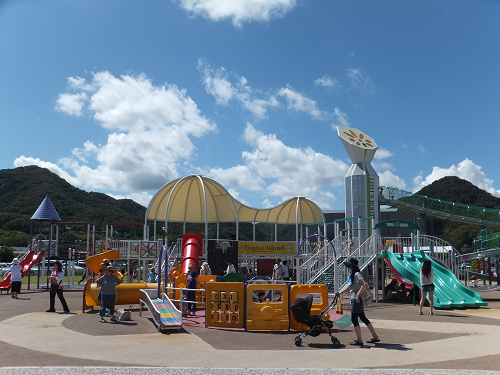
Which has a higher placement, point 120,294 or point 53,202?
point 53,202

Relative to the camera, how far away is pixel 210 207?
30.5 metres

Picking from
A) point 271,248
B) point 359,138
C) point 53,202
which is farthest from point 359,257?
point 53,202

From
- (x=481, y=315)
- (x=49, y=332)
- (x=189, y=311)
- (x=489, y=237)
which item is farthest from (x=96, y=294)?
(x=489, y=237)

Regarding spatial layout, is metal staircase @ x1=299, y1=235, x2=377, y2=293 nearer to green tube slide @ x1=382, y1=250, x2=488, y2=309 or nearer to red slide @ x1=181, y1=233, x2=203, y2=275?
green tube slide @ x1=382, y1=250, x2=488, y2=309

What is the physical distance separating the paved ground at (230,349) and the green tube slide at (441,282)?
9.33 ft

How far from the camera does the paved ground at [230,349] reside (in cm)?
674

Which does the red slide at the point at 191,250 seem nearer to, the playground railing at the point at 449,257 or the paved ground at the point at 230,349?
the paved ground at the point at 230,349

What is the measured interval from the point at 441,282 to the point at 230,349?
1105 centimetres

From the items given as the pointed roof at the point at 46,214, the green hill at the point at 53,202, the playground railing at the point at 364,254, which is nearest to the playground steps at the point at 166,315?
the playground railing at the point at 364,254

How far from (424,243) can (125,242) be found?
14639mm

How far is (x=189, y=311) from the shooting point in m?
13.5

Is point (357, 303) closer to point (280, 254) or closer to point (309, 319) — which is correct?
point (309, 319)

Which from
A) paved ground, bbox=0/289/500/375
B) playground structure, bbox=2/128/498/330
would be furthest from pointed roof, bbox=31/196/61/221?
paved ground, bbox=0/289/500/375

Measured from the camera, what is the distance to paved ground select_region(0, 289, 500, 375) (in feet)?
22.1
